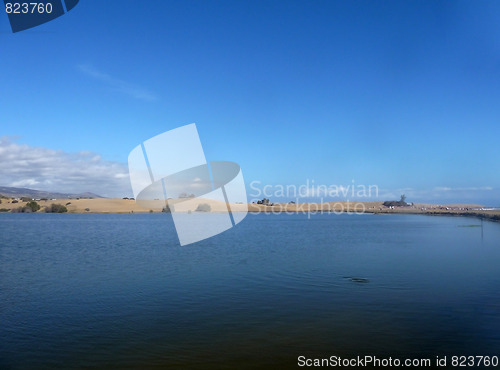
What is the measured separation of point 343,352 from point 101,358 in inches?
184

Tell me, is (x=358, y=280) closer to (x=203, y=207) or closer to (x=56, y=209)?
(x=56, y=209)

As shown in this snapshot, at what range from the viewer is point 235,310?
10.9 m

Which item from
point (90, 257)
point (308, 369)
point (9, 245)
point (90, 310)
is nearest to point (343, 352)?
point (308, 369)

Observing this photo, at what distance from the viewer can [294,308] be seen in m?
11.1

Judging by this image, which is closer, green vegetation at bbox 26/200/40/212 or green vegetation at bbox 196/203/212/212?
green vegetation at bbox 26/200/40/212

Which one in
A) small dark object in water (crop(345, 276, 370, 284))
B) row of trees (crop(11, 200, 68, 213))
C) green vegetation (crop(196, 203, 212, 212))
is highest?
row of trees (crop(11, 200, 68, 213))

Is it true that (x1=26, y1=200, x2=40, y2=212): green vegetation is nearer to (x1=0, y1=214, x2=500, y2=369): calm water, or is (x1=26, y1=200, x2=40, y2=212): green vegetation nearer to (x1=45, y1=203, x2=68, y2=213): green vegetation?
(x1=45, y1=203, x2=68, y2=213): green vegetation

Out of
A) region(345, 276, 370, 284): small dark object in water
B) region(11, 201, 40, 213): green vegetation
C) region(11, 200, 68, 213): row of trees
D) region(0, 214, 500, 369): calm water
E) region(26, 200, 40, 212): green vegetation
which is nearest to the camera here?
region(0, 214, 500, 369): calm water

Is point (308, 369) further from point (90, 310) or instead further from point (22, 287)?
point (22, 287)

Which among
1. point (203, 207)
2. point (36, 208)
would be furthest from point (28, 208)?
point (203, 207)

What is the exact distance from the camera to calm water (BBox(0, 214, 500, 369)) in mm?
7918

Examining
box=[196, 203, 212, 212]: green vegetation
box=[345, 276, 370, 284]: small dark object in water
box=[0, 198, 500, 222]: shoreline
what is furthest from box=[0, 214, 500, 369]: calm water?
box=[196, 203, 212, 212]: green vegetation

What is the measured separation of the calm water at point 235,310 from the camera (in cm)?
792

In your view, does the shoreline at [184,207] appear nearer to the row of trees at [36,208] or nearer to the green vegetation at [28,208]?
the row of trees at [36,208]
